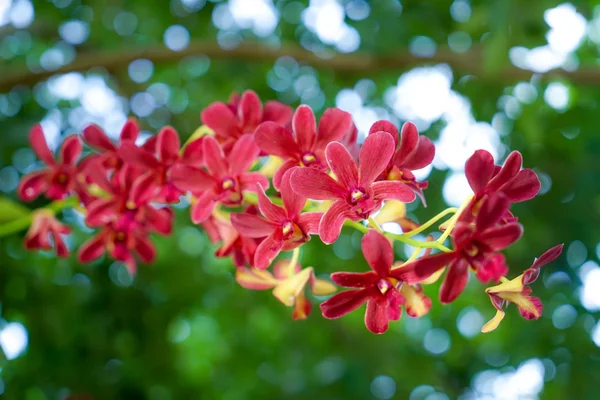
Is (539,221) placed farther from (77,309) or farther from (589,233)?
(77,309)

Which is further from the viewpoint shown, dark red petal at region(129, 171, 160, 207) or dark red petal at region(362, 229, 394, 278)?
dark red petal at region(129, 171, 160, 207)

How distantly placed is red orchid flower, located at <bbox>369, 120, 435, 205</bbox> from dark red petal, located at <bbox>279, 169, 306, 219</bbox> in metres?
0.08

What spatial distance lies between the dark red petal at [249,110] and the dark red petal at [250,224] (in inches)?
7.0

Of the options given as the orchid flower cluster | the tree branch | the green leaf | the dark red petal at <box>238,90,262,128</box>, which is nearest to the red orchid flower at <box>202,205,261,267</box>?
the orchid flower cluster

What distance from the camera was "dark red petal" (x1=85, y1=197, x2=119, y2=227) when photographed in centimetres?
73

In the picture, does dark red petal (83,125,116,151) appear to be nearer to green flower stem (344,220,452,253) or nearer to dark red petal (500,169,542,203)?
green flower stem (344,220,452,253)

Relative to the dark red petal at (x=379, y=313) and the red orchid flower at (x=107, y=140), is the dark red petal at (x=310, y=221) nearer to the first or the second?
the dark red petal at (x=379, y=313)

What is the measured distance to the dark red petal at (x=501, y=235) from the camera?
456mm

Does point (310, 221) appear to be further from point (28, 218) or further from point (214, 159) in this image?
point (28, 218)

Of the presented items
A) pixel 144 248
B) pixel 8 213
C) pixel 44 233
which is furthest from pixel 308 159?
pixel 8 213

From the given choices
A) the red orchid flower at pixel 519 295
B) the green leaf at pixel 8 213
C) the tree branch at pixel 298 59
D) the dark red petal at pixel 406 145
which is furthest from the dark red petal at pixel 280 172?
the tree branch at pixel 298 59

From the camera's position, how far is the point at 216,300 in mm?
1990

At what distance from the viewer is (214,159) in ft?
2.07

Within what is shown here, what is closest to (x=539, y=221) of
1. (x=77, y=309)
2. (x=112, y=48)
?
(x=77, y=309)
